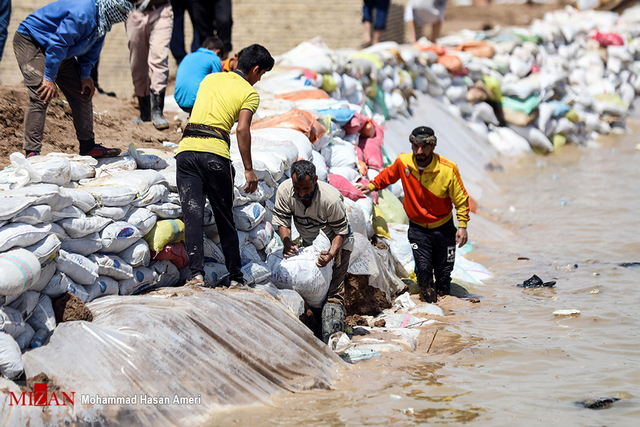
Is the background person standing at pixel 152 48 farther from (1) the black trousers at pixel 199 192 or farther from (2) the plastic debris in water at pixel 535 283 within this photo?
(2) the plastic debris in water at pixel 535 283

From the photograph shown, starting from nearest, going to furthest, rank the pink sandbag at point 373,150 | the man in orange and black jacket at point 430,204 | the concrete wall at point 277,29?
the man in orange and black jacket at point 430,204
the pink sandbag at point 373,150
the concrete wall at point 277,29

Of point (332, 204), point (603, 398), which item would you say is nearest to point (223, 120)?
point (332, 204)

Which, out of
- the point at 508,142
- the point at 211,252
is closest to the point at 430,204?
the point at 211,252

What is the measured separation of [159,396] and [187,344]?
0.29m

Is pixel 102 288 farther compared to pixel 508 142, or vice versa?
pixel 508 142

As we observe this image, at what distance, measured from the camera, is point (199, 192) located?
3328mm

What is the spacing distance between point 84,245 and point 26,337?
1.80 feet

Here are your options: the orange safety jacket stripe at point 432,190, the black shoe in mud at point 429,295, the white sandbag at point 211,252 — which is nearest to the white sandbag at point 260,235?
the white sandbag at point 211,252

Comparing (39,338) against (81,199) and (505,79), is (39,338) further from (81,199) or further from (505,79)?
(505,79)

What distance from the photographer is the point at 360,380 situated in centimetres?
313

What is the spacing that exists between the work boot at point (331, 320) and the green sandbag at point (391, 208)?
72.1 inches

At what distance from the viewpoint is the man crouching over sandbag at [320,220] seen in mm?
3672

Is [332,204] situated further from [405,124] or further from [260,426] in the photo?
[405,124]

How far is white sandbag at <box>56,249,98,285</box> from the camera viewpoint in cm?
293
